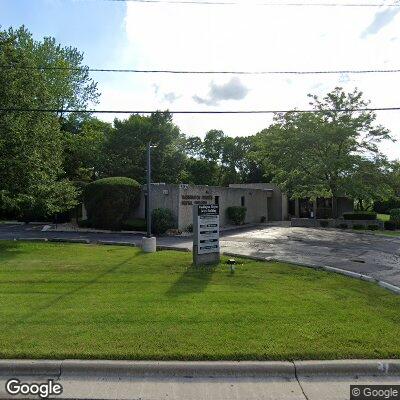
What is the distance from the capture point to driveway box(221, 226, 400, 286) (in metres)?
13.2

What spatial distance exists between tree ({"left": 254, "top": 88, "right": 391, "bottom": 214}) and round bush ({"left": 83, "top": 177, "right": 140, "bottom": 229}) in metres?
11.3

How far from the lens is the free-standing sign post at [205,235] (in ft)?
42.8

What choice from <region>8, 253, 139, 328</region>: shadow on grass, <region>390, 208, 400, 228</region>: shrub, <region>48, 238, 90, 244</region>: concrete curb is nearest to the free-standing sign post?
<region>8, 253, 139, 328</region>: shadow on grass

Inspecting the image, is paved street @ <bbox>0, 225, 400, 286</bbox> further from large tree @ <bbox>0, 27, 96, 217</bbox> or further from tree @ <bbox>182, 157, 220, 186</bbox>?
tree @ <bbox>182, 157, 220, 186</bbox>

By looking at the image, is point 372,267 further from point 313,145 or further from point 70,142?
point 70,142

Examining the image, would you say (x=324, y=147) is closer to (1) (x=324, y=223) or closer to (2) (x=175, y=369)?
(1) (x=324, y=223)

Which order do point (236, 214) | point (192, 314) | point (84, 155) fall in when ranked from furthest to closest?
point (84, 155) < point (236, 214) < point (192, 314)

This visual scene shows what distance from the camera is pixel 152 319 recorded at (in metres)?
6.81

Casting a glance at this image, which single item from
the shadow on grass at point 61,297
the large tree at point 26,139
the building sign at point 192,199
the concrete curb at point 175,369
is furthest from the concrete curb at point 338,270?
the building sign at point 192,199

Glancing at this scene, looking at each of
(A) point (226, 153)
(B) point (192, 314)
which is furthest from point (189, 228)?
(A) point (226, 153)

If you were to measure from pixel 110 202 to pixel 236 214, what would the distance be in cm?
1001

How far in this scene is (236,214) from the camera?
31906 mm

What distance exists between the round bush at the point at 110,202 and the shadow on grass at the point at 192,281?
49.8ft

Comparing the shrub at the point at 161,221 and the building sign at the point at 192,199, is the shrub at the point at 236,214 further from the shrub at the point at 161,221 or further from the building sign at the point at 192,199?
the shrub at the point at 161,221
